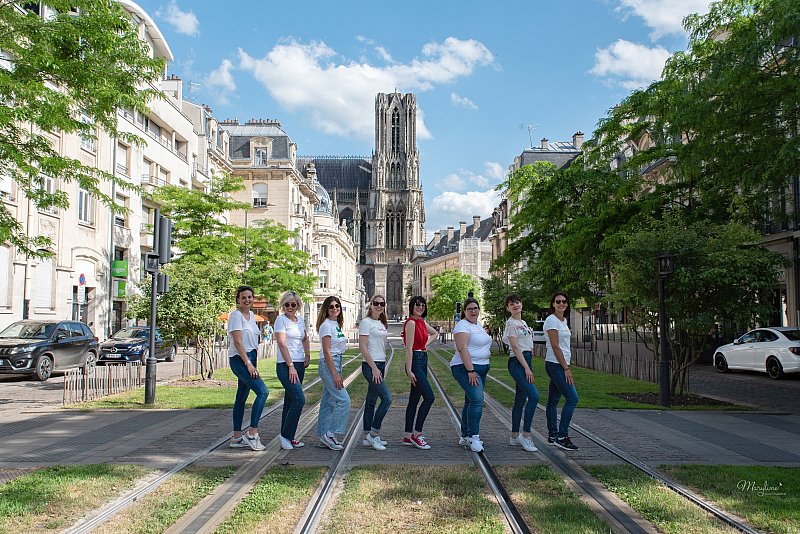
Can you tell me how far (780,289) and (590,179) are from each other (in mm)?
9216

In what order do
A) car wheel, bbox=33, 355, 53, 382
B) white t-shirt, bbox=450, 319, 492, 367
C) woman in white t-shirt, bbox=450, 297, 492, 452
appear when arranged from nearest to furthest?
woman in white t-shirt, bbox=450, 297, 492, 452 < white t-shirt, bbox=450, 319, 492, 367 < car wheel, bbox=33, 355, 53, 382

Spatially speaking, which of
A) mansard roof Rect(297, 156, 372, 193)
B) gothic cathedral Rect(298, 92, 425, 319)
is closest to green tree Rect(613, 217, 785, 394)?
gothic cathedral Rect(298, 92, 425, 319)

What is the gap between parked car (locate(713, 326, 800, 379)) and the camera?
19.1 meters

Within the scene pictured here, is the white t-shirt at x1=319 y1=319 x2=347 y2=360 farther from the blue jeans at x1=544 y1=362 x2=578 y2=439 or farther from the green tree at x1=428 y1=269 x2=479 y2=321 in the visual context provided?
the green tree at x1=428 y1=269 x2=479 y2=321

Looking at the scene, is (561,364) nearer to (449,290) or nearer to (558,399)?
(558,399)

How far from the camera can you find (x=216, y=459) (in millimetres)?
7387

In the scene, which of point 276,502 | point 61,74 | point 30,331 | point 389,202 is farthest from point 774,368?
point 389,202

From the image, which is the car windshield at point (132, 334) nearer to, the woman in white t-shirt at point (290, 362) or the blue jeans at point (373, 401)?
the woman in white t-shirt at point (290, 362)

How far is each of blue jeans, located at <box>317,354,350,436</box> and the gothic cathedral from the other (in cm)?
13501

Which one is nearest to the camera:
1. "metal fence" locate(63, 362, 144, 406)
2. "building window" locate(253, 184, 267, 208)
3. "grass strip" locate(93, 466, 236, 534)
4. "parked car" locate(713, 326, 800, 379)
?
"grass strip" locate(93, 466, 236, 534)

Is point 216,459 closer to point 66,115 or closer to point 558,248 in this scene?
point 66,115

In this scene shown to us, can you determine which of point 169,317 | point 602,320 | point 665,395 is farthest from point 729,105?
point 602,320

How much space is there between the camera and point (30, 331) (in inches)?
732

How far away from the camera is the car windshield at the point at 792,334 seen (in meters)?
19.4
